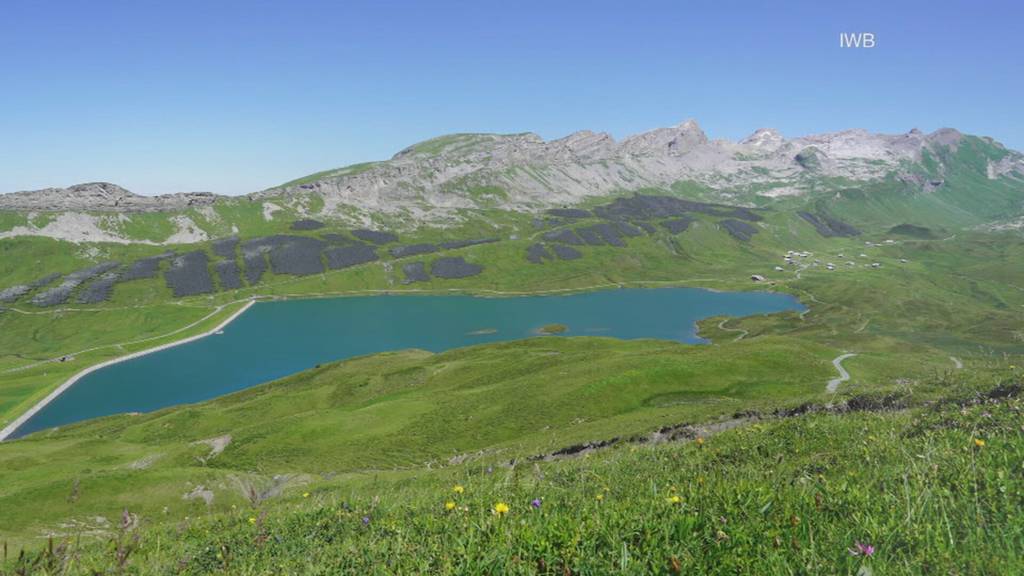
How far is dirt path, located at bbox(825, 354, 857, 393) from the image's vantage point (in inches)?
2032

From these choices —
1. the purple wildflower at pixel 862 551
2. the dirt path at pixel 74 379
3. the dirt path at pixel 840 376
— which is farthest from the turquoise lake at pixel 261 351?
the purple wildflower at pixel 862 551

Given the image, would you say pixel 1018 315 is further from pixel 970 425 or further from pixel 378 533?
pixel 378 533

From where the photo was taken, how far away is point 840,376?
57.2 metres

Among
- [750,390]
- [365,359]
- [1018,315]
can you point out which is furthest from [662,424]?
[1018,315]

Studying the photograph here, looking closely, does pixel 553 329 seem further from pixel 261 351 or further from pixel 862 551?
pixel 862 551

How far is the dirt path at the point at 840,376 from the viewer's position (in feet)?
169

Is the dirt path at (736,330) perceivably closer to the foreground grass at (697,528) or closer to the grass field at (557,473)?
the grass field at (557,473)

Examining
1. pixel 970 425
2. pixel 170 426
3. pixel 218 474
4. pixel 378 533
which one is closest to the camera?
pixel 378 533

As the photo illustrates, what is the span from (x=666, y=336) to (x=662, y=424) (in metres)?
136

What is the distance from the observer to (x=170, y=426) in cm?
7162

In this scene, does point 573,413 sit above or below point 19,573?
below

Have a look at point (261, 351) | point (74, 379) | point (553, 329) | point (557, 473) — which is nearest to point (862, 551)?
point (557, 473)

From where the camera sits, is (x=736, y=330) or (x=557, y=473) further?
(x=736, y=330)

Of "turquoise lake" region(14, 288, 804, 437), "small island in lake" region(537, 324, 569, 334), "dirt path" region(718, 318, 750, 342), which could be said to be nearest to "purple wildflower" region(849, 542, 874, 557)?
"turquoise lake" region(14, 288, 804, 437)
